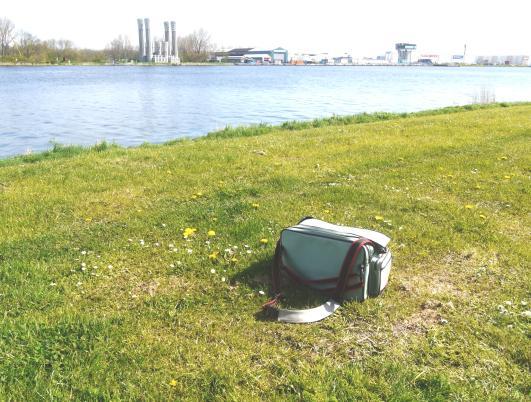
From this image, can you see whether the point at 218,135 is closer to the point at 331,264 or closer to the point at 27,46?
the point at 331,264

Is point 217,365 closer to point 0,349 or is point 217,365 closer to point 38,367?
point 38,367

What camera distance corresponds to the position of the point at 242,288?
4789 mm

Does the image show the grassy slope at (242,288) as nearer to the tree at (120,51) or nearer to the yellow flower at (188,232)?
the yellow flower at (188,232)

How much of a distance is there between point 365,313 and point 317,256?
718 millimetres

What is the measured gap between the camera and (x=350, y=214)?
6805mm

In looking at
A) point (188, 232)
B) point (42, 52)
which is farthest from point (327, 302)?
point (42, 52)

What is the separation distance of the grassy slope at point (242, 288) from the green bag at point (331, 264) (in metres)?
0.13

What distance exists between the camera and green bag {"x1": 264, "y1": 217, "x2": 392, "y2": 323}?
14.5ft

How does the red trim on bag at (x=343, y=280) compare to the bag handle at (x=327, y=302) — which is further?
the red trim on bag at (x=343, y=280)

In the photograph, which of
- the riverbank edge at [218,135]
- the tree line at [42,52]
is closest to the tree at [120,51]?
the tree line at [42,52]

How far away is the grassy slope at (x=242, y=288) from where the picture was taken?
3.50 metres

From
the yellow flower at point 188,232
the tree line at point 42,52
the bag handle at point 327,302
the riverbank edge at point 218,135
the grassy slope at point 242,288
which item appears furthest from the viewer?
the tree line at point 42,52

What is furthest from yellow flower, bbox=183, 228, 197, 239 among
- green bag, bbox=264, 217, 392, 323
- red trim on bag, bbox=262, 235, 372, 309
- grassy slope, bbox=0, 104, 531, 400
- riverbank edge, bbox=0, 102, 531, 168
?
riverbank edge, bbox=0, 102, 531, 168

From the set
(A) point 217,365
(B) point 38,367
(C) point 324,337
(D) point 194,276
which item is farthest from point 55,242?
(C) point 324,337
